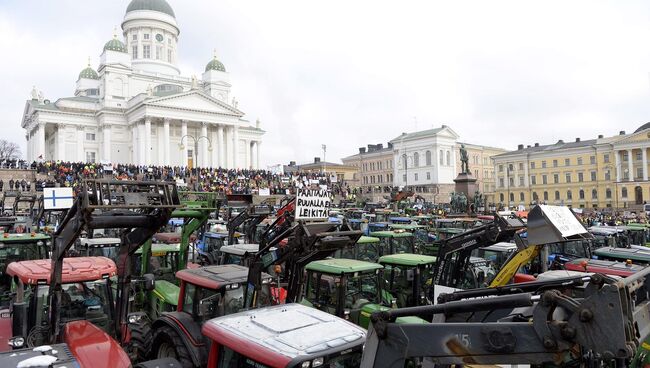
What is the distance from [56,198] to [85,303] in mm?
8519

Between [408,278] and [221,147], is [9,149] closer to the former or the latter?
[221,147]

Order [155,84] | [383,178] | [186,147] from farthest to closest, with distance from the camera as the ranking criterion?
[383,178] < [155,84] < [186,147]

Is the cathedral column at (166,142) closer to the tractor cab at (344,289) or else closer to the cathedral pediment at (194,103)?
the cathedral pediment at (194,103)

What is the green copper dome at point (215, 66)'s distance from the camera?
88875 mm

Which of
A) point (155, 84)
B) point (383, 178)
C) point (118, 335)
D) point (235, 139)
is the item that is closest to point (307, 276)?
point (118, 335)

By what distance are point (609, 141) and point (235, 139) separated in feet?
203

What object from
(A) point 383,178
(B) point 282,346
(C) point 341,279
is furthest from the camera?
(A) point 383,178

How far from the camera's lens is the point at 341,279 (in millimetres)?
8562

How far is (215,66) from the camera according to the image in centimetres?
8906

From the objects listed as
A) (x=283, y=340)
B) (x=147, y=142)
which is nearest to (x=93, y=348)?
(x=283, y=340)

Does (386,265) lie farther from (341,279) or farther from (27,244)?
(27,244)

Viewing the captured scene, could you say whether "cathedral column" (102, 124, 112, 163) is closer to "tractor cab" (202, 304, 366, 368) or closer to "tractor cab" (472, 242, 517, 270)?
"tractor cab" (472, 242, 517, 270)

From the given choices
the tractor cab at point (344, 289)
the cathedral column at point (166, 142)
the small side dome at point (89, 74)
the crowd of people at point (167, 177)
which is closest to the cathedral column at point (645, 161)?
the crowd of people at point (167, 177)

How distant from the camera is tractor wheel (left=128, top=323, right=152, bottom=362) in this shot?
24.1ft
